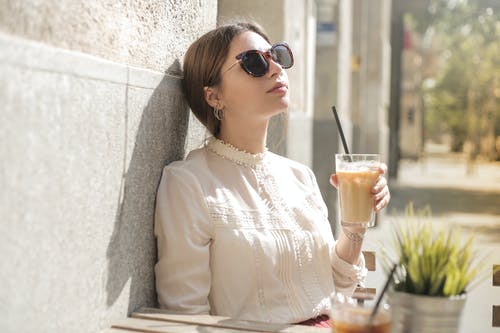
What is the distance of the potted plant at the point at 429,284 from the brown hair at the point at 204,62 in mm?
1447

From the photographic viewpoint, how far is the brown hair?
10.00 feet

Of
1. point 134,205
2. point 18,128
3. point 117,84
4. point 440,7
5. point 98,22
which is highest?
point 440,7

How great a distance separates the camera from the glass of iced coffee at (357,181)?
258 cm

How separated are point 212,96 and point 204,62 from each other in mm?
155

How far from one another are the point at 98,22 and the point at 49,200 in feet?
2.05

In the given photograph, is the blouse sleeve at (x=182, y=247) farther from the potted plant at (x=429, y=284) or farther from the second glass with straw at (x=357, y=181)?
the potted plant at (x=429, y=284)

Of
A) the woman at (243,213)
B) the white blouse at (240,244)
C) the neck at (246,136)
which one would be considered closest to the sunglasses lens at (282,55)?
the woman at (243,213)

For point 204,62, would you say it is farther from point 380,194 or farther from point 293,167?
point 380,194

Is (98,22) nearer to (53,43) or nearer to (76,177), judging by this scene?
(53,43)

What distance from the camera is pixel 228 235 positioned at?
267 centimetres

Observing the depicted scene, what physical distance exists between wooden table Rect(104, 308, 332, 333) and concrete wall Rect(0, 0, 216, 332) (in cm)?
7

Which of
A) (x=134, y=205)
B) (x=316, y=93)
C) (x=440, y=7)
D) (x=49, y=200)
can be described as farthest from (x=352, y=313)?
(x=440, y=7)

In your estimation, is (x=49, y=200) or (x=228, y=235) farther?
(x=228, y=235)

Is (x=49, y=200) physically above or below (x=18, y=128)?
below
